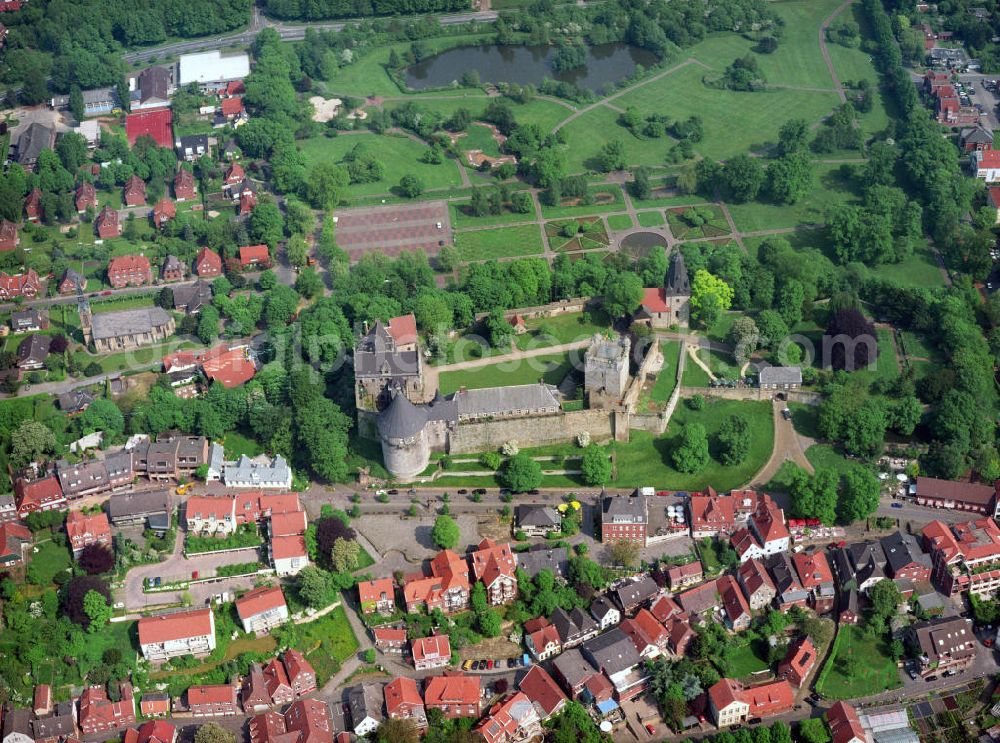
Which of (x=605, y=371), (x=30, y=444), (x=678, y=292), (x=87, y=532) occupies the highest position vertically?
(x=605, y=371)

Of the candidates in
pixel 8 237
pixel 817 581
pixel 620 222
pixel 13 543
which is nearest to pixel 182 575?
pixel 13 543

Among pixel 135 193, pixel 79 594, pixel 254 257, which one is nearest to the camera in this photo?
pixel 79 594

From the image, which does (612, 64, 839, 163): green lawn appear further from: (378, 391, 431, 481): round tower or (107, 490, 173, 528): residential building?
(107, 490, 173, 528): residential building

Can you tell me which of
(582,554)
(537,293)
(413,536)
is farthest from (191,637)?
(537,293)

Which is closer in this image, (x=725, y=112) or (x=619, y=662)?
(x=619, y=662)

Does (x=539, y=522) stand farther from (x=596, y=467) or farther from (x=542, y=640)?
(x=542, y=640)

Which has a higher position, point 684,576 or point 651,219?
point 651,219

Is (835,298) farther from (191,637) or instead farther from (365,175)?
(191,637)
